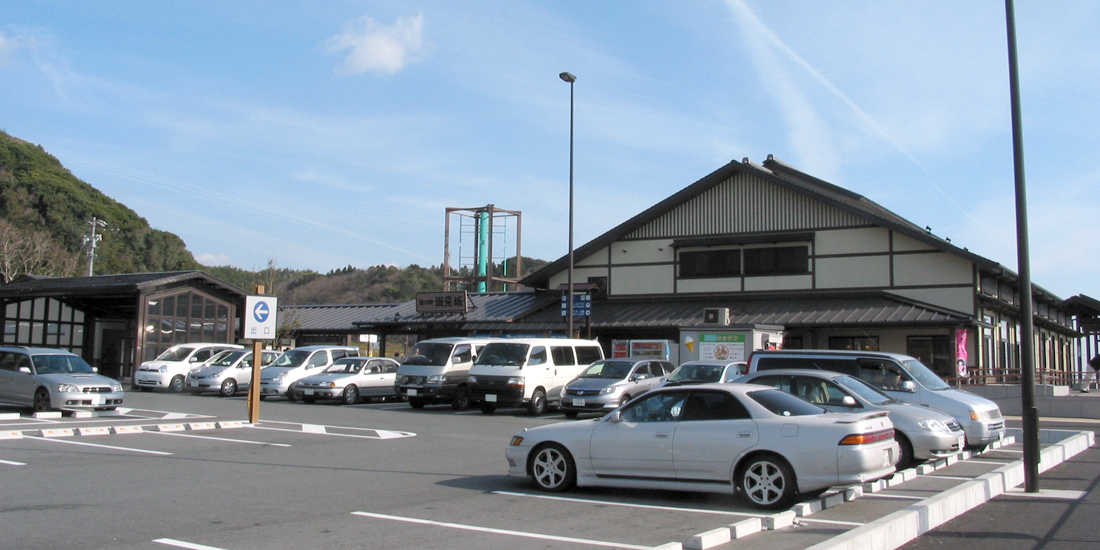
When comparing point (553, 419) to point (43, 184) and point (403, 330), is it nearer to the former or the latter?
point (403, 330)

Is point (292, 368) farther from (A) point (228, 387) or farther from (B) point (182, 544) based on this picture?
(B) point (182, 544)

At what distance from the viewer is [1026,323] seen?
35.4 ft

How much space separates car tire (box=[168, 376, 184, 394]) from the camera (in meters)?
30.0

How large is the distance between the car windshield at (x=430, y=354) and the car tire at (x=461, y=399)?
0.89 meters

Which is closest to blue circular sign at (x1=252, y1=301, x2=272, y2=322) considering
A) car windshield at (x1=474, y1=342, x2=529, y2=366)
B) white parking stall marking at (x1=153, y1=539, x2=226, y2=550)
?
car windshield at (x1=474, y1=342, x2=529, y2=366)

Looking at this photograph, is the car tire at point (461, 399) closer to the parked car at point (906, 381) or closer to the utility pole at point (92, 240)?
the parked car at point (906, 381)

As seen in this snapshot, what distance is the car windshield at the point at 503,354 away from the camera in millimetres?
23256

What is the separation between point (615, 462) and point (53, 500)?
6.11 metres

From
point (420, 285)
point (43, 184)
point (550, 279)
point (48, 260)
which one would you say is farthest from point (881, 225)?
point (420, 285)

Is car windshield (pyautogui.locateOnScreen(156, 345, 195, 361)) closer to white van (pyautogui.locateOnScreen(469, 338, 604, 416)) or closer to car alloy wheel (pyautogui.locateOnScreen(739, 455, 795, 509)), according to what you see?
white van (pyautogui.locateOnScreen(469, 338, 604, 416))

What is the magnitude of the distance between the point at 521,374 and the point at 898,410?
11.4m

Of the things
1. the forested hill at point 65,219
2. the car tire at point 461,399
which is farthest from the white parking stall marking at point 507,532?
the forested hill at point 65,219

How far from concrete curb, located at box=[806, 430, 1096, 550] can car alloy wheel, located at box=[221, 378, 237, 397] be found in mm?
23735

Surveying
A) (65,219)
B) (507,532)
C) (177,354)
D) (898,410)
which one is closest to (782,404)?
(507,532)
